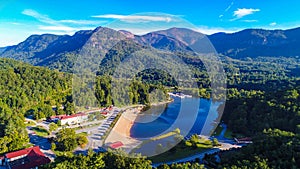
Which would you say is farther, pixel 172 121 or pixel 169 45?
pixel 169 45

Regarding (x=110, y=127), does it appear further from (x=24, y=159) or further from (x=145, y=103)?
(x=145, y=103)

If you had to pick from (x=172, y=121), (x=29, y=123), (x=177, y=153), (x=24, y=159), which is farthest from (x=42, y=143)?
(x=172, y=121)

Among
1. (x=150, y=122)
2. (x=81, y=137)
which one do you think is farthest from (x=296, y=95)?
(x=81, y=137)

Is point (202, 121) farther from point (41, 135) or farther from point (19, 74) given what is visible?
point (19, 74)

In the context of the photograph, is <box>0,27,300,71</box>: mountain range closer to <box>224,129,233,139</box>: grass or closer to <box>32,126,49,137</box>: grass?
<box>32,126,49,137</box>: grass

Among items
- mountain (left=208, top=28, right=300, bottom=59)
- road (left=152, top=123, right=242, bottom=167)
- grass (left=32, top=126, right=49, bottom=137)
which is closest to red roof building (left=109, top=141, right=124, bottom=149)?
road (left=152, top=123, right=242, bottom=167)

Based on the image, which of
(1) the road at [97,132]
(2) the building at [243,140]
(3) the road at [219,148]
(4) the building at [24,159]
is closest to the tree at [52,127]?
(1) the road at [97,132]

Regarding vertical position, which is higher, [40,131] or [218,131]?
[218,131]
